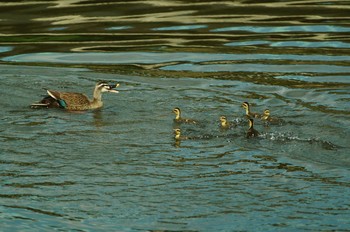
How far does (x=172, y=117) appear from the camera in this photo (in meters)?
16.7

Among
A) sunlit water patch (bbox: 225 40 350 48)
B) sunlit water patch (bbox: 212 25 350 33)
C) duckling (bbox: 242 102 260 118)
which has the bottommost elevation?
sunlit water patch (bbox: 225 40 350 48)

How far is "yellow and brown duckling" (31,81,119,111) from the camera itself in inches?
698

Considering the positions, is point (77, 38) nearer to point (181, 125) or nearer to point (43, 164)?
point (181, 125)

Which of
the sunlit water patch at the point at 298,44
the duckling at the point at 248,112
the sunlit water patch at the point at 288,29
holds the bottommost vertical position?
the sunlit water patch at the point at 298,44

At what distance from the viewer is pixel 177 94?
18547 millimetres

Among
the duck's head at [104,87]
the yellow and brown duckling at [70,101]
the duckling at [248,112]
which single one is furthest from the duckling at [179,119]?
the duck's head at [104,87]

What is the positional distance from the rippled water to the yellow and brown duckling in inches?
6.4

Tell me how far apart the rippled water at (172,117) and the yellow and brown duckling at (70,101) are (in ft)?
0.53

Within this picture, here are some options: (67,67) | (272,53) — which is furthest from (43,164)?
(272,53)

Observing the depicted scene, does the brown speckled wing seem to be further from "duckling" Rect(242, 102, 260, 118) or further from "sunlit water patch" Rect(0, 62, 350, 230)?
"duckling" Rect(242, 102, 260, 118)

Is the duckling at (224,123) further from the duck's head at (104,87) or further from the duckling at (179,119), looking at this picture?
the duck's head at (104,87)

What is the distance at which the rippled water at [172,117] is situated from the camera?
12.1 meters

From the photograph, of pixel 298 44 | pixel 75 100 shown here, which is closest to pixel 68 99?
pixel 75 100

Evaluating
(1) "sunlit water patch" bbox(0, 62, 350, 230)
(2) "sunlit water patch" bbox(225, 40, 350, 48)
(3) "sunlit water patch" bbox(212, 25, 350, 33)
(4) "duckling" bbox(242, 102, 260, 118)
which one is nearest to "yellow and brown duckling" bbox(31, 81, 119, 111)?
(1) "sunlit water patch" bbox(0, 62, 350, 230)
